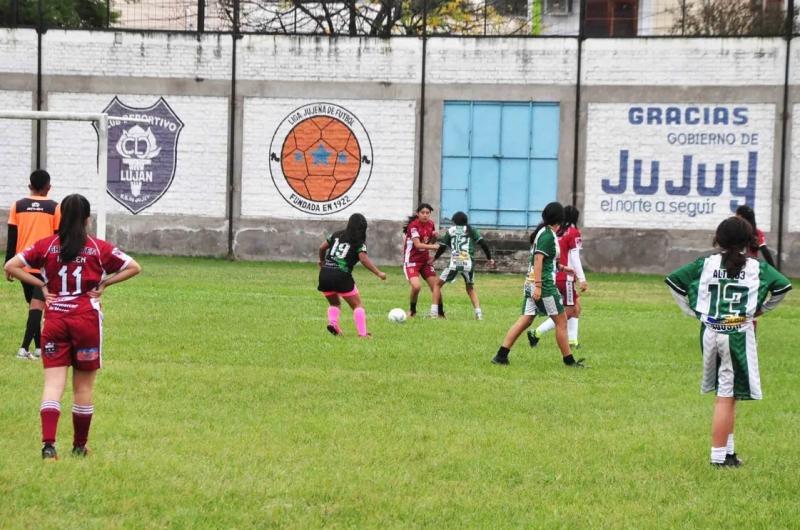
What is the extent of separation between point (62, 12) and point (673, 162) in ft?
74.5

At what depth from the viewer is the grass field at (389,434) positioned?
7359mm

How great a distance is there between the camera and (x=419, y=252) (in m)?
20.5

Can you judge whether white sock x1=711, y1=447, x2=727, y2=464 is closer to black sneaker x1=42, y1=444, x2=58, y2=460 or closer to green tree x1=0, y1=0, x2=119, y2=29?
black sneaker x1=42, y1=444, x2=58, y2=460

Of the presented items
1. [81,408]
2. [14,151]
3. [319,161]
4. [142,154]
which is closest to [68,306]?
[81,408]

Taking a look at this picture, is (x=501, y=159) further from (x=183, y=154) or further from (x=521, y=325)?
(x=521, y=325)

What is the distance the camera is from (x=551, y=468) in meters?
8.66

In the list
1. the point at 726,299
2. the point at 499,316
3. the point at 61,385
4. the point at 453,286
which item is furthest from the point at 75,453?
the point at 453,286

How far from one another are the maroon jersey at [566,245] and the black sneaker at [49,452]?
856 cm

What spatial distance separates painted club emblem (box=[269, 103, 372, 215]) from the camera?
115ft

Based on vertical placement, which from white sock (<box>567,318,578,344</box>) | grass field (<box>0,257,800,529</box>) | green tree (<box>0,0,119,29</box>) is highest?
green tree (<box>0,0,119,29</box>)

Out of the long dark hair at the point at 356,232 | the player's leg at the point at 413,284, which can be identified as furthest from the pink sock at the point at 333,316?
the player's leg at the point at 413,284

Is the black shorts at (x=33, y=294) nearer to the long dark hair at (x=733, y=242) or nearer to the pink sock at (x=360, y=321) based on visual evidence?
the pink sock at (x=360, y=321)

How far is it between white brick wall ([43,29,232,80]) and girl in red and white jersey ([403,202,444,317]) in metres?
16.4

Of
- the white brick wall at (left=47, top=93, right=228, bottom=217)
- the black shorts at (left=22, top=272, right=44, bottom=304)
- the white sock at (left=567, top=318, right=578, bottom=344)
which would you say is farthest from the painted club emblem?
the black shorts at (left=22, top=272, right=44, bottom=304)
